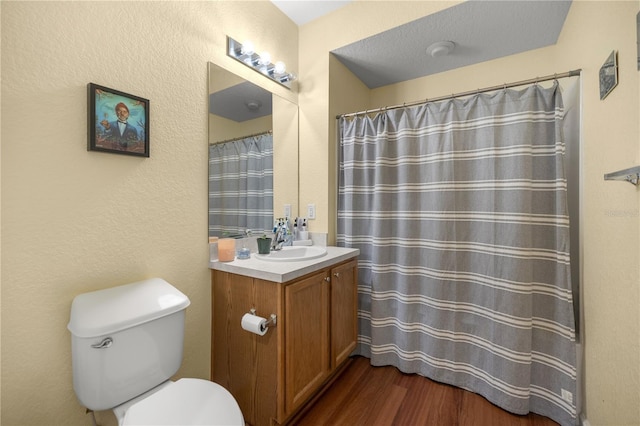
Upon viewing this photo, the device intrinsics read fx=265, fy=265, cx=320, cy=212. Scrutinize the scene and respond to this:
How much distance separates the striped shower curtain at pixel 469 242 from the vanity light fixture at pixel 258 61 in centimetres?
58

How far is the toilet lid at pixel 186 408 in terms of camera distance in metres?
0.89

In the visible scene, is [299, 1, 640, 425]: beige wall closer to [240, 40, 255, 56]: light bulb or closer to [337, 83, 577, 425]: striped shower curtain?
[337, 83, 577, 425]: striped shower curtain

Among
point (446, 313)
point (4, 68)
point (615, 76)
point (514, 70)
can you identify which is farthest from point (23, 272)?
point (514, 70)

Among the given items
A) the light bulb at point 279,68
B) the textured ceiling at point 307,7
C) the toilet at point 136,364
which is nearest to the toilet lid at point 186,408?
the toilet at point 136,364

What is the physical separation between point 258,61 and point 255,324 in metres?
1.66

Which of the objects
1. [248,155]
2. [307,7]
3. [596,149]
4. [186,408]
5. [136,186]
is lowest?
[186,408]

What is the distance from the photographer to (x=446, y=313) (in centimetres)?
179

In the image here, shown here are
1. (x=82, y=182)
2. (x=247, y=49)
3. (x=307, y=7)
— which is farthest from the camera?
(x=307, y=7)

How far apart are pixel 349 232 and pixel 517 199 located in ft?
3.60

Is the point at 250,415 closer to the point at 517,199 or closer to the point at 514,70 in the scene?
the point at 517,199

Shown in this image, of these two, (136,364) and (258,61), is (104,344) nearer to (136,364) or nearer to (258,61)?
(136,364)

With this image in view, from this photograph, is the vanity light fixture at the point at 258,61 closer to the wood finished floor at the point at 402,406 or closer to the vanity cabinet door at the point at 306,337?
the vanity cabinet door at the point at 306,337

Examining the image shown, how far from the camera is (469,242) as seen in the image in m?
1.74

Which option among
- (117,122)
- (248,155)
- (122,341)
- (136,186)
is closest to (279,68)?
(248,155)
